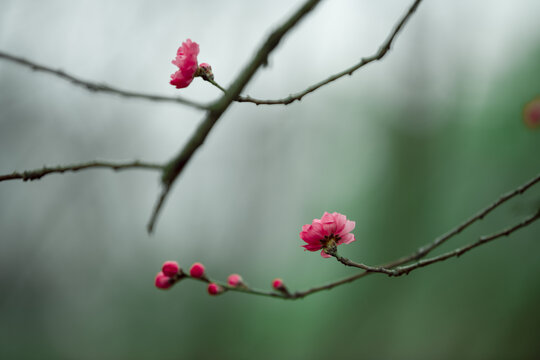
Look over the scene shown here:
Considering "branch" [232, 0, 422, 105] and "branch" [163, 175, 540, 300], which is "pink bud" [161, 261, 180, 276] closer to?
"branch" [163, 175, 540, 300]

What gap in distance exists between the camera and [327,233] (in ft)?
1.68

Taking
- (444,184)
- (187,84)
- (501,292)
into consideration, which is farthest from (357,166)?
(187,84)

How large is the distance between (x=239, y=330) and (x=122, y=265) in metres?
1.49

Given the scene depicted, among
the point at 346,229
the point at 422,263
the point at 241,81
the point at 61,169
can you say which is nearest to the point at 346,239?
the point at 346,229

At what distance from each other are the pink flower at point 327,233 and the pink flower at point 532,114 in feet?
2.69

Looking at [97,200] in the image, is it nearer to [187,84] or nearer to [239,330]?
[239,330]

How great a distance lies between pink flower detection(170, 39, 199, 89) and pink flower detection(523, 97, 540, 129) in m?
0.96

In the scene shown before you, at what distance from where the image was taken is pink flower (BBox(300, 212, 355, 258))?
506mm

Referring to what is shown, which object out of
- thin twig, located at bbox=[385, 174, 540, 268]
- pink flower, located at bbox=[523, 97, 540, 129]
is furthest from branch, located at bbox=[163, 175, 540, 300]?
pink flower, located at bbox=[523, 97, 540, 129]

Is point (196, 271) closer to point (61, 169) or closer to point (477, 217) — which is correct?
point (61, 169)

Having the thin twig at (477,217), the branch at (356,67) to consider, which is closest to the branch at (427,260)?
the thin twig at (477,217)

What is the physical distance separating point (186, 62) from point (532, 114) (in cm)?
99

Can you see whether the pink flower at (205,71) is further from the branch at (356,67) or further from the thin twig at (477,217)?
the thin twig at (477,217)

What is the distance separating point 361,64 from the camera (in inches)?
18.0
